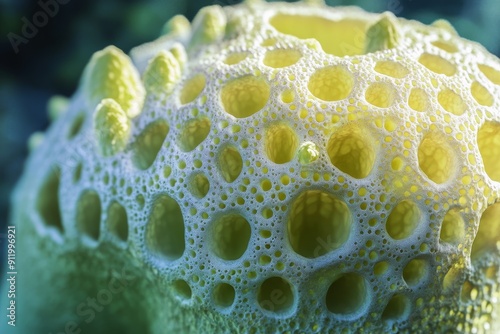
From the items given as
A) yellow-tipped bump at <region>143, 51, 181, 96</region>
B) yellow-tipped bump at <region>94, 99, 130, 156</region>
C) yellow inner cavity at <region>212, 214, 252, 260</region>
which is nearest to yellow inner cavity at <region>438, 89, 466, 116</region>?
yellow inner cavity at <region>212, 214, 252, 260</region>

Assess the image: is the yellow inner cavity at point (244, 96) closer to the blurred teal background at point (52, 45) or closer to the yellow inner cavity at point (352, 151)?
the yellow inner cavity at point (352, 151)

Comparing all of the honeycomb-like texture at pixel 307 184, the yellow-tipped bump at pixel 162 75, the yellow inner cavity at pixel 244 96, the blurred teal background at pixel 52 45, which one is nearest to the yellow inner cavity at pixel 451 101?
the honeycomb-like texture at pixel 307 184

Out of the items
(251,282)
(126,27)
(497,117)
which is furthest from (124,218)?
(126,27)

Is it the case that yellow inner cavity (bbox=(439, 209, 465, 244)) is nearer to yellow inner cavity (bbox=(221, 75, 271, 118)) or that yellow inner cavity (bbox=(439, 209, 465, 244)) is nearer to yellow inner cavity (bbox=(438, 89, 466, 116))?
yellow inner cavity (bbox=(438, 89, 466, 116))

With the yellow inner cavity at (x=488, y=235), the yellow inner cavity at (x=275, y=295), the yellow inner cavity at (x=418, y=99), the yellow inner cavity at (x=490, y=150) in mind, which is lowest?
the yellow inner cavity at (x=488, y=235)

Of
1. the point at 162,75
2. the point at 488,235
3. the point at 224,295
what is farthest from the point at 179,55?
the point at 488,235

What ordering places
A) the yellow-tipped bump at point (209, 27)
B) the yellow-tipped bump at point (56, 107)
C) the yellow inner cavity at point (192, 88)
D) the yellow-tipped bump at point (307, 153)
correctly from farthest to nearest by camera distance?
the yellow-tipped bump at point (56, 107), the yellow-tipped bump at point (209, 27), the yellow inner cavity at point (192, 88), the yellow-tipped bump at point (307, 153)

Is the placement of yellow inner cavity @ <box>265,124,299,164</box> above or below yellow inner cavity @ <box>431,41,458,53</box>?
above

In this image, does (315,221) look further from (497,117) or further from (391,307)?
(497,117)
